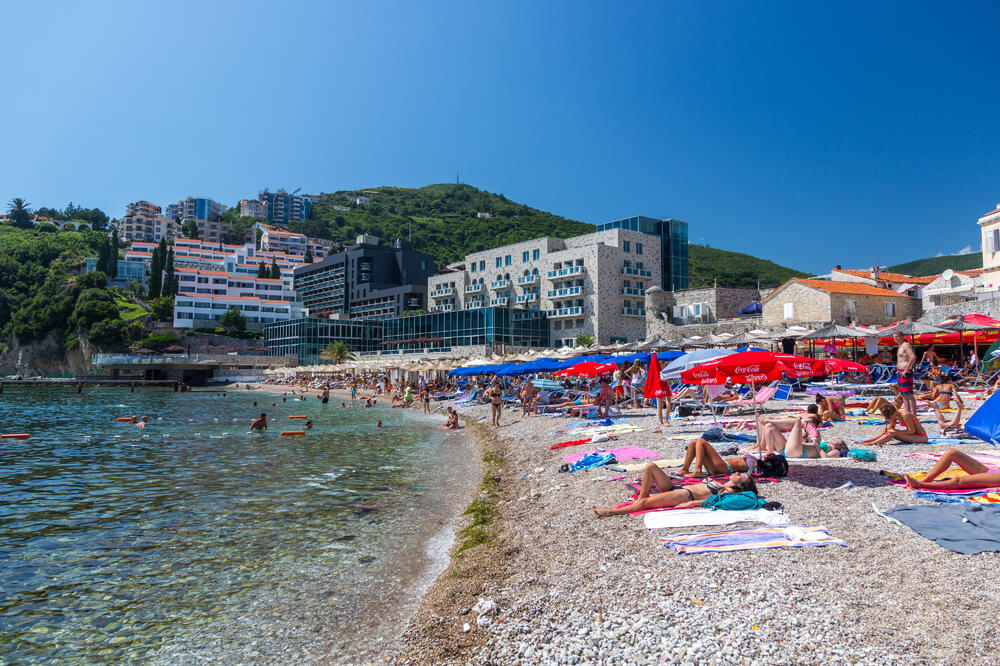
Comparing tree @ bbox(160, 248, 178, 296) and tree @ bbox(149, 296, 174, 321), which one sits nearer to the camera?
tree @ bbox(149, 296, 174, 321)

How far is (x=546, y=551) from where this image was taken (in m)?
7.23

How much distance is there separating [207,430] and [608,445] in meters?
19.3

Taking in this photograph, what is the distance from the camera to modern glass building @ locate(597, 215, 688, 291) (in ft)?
209

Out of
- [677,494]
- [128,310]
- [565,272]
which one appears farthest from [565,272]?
[128,310]

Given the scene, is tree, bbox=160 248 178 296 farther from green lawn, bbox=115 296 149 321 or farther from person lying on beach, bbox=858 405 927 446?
person lying on beach, bbox=858 405 927 446

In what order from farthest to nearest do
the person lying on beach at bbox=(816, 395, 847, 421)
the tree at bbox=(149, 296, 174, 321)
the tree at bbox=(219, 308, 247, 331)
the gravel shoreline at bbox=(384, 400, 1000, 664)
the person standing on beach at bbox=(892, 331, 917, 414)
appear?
1. the tree at bbox=(219, 308, 247, 331)
2. the tree at bbox=(149, 296, 174, 321)
3. the person lying on beach at bbox=(816, 395, 847, 421)
4. the person standing on beach at bbox=(892, 331, 917, 414)
5. the gravel shoreline at bbox=(384, 400, 1000, 664)

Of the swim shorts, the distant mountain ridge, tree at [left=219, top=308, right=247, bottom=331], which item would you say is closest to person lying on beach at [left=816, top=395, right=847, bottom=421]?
the swim shorts

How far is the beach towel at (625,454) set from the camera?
12332mm

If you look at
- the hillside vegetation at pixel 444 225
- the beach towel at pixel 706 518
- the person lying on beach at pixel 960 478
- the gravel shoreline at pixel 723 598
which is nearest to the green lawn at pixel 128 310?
the hillside vegetation at pixel 444 225

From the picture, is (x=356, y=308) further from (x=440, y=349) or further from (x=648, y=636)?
(x=648, y=636)

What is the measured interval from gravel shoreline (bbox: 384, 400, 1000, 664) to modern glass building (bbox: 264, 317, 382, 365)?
77.1 m

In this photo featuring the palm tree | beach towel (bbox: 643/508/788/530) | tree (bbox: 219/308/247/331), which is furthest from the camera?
tree (bbox: 219/308/247/331)

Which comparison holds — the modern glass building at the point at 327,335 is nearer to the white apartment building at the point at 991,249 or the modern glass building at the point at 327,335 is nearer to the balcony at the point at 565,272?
the balcony at the point at 565,272

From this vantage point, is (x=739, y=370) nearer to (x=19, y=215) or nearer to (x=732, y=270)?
(x=732, y=270)
